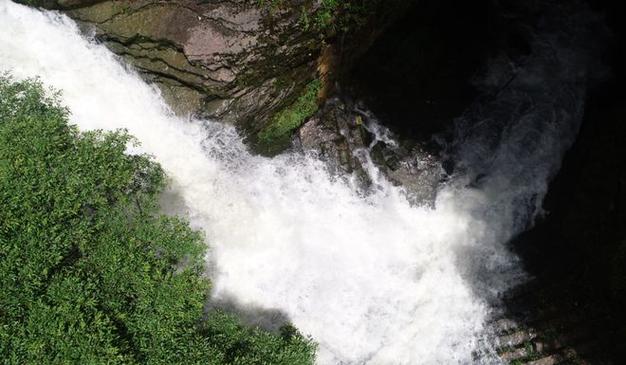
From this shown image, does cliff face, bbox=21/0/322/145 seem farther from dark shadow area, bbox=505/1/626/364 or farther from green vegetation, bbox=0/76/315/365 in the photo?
dark shadow area, bbox=505/1/626/364

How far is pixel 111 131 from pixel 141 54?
1.51 m

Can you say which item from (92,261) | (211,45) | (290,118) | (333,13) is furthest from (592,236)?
(92,261)

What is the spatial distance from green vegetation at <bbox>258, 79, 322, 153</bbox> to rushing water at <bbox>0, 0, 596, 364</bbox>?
39cm

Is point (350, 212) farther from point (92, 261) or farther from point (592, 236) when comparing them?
point (92, 261)

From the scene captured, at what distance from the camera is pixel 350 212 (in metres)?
10.4

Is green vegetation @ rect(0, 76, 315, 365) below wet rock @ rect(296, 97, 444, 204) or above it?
below

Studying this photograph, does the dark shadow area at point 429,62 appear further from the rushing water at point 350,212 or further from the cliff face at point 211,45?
the cliff face at point 211,45

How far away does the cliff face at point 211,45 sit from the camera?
341 inches

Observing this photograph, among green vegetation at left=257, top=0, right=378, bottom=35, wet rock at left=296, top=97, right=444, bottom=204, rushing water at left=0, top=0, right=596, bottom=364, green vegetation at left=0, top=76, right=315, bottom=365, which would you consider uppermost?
green vegetation at left=257, top=0, right=378, bottom=35

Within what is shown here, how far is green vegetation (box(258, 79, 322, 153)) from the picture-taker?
32.4 feet

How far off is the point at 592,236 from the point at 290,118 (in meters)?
6.21

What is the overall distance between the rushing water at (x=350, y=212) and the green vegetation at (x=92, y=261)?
3.07 ft

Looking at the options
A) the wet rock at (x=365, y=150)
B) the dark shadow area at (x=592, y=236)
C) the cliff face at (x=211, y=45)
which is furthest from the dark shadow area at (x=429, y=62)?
the dark shadow area at (x=592, y=236)

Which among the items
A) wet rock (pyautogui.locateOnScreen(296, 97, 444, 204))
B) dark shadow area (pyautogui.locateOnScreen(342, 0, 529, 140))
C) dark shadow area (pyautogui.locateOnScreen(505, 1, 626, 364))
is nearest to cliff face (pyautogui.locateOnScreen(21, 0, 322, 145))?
wet rock (pyautogui.locateOnScreen(296, 97, 444, 204))
